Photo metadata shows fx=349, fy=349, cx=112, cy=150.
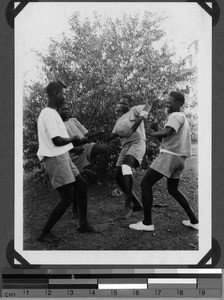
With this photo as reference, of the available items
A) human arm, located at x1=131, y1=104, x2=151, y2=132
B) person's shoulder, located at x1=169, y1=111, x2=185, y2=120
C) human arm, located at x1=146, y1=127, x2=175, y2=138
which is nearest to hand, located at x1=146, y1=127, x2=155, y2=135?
human arm, located at x1=146, y1=127, x2=175, y2=138

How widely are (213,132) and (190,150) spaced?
0.90 feet

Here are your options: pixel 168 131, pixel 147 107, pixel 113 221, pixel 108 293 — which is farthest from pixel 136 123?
pixel 108 293

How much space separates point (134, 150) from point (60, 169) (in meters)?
0.70

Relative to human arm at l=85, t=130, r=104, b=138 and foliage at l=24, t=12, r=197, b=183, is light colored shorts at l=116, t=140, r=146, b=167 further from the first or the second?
human arm at l=85, t=130, r=104, b=138

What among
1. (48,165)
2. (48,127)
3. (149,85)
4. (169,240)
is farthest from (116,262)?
(149,85)

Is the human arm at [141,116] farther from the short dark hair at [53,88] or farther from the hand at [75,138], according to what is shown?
the short dark hair at [53,88]

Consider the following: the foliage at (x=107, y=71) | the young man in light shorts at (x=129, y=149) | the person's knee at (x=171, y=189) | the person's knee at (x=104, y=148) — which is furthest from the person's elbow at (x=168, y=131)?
the person's knee at (x=104, y=148)

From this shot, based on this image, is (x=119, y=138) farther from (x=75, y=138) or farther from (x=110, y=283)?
(x=110, y=283)

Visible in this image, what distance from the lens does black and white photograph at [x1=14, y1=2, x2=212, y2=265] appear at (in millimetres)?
3203

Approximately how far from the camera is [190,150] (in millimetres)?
3227

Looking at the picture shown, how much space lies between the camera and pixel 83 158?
10.6 ft

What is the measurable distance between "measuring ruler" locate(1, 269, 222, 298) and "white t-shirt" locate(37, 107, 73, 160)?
1.09 meters

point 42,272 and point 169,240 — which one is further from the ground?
point 169,240

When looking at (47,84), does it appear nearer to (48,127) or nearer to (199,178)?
(48,127)
